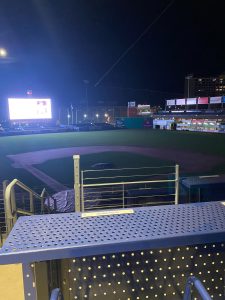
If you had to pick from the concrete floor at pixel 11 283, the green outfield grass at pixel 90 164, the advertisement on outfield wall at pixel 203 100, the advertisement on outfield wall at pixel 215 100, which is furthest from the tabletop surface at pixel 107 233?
the advertisement on outfield wall at pixel 203 100

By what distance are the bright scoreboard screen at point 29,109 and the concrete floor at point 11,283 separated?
45.6 metres

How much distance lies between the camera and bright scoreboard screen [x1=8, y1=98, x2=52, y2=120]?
46.3 meters

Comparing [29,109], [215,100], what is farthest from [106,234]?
[215,100]

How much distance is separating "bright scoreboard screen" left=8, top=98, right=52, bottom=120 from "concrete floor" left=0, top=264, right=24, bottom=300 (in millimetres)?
45580

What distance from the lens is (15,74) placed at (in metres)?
58.2

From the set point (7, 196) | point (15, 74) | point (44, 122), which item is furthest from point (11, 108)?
point (7, 196)

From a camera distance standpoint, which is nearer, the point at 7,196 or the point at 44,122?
the point at 7,196

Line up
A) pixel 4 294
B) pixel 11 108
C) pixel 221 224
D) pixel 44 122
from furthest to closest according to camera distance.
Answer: pixel 44 122, pixel 11 108, pixel 4 294, pixel 221 224

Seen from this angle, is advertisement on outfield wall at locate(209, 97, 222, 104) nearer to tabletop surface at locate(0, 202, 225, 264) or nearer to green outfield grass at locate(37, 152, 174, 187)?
green outfield grass at locate(37, 152, 174, 187)

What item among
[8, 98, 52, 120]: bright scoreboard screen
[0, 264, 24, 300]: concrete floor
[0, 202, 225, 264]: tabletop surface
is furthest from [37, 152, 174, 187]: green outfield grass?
[8, 98, 52, 120]: bright scoreboard screen

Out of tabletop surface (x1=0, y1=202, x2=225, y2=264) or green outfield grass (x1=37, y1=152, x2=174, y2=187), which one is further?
green outfield grass (x1=37, y1=152, x2=174, y2=187)

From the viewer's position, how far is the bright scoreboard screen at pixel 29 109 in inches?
1822

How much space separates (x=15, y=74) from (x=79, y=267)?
6240cm

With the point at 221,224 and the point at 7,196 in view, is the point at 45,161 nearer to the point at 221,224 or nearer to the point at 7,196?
the point at 7,196
